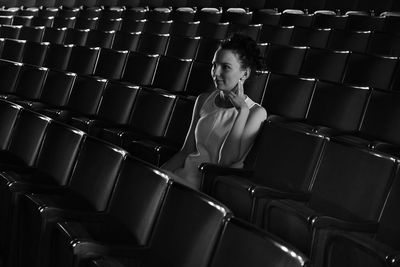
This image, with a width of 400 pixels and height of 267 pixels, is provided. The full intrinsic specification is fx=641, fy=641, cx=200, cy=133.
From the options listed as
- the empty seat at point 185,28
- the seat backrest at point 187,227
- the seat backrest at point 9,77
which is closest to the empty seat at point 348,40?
the empty seat at point 185,28

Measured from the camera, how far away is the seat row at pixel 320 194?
0.48 meters

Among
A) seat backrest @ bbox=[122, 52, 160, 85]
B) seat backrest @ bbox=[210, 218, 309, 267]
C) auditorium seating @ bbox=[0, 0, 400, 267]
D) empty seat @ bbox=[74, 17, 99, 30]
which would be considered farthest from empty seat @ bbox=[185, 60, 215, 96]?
empty seat @ bbox=[74, 17, 99, 30]

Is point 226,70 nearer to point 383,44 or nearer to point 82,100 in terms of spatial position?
point 82,100

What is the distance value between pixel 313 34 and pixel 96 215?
0.83 meters

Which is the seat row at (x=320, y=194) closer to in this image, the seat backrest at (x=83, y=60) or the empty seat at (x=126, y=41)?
the seat backrest at (x=83, y=60)

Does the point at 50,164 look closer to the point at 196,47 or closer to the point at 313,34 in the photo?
the point at 196,47

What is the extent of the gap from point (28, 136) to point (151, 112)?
195 mm

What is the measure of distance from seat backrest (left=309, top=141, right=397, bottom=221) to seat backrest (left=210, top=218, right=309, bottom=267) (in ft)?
0.63

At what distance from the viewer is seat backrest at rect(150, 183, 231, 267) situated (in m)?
0.38

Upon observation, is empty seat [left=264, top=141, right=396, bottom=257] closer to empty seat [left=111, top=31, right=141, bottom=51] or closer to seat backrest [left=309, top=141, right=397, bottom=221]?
seat backrest [left=309, top=141, right=397, bottom=221]

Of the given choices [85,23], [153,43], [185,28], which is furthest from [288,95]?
[85,23]

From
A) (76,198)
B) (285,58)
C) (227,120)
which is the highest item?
(285,58)

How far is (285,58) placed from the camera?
107cm

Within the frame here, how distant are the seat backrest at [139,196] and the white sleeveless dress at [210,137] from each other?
6.6 inches
